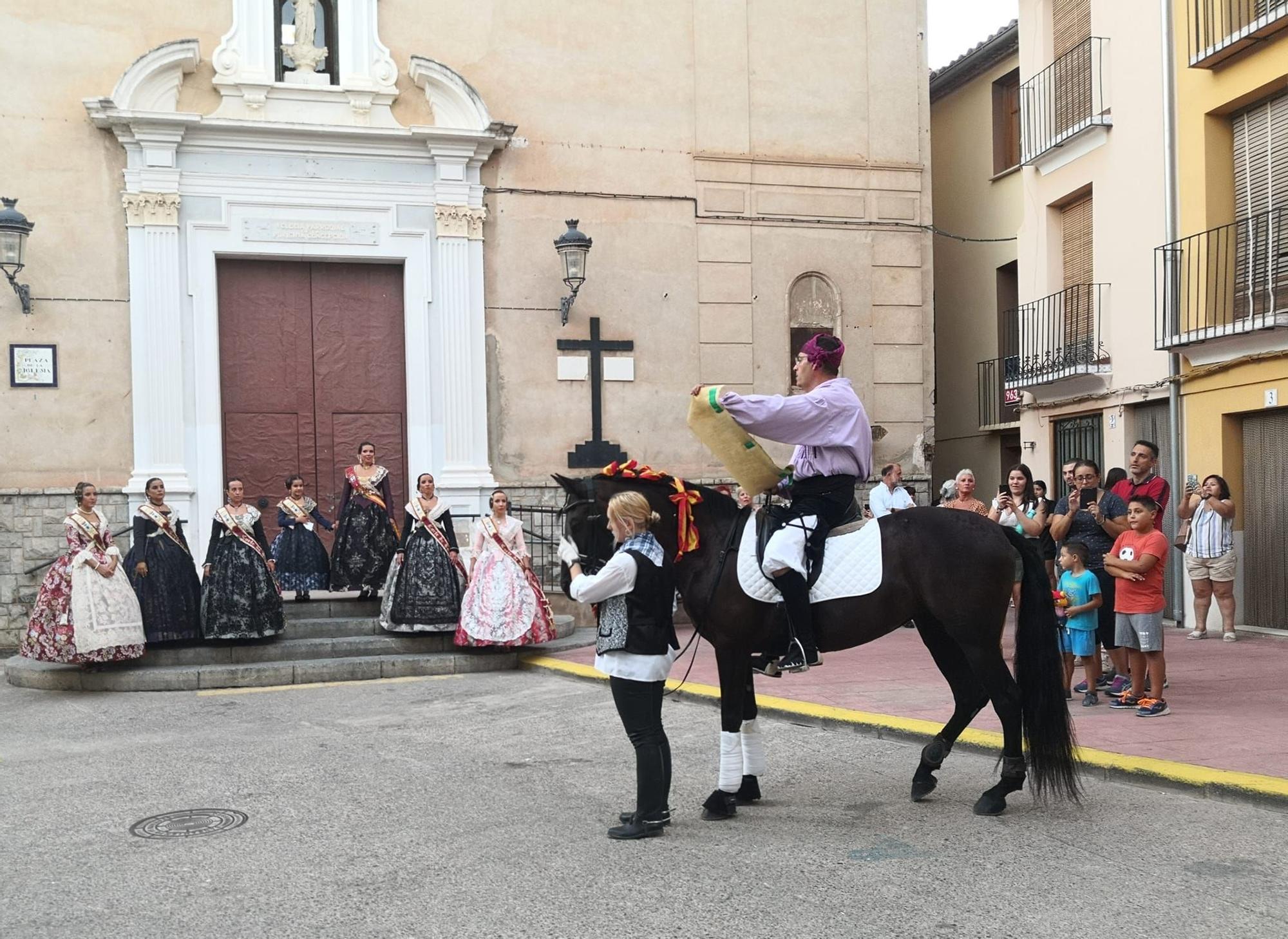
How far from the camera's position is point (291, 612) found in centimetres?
1336

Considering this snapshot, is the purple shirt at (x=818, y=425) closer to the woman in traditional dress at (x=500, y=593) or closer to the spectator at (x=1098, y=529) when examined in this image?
the spectator at (x=1098, y=529)

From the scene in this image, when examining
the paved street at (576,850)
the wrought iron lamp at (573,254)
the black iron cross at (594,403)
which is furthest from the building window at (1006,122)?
the paved street at (576,850)

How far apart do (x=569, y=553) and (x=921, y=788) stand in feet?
6.92

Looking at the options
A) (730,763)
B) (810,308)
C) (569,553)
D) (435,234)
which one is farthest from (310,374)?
(730,763)

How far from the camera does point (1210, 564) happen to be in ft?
42.0

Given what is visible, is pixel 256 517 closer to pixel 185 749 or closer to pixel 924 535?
pixel 185 749

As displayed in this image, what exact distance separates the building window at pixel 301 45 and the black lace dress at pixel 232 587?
224 inches

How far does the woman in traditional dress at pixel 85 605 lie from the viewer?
11242mm

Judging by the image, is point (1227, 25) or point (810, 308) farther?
point (810, 308)

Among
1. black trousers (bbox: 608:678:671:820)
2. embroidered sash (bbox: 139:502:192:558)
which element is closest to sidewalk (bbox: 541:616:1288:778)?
black trousers (bbox: 608:678:671:820)

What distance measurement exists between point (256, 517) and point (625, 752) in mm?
5790

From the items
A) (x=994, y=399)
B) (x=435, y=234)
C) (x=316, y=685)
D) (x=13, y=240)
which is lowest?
(x=316, y=685)

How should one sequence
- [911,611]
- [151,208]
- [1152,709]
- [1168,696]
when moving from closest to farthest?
[911,611] < [1152,709] < [1168,696] < [151,208]

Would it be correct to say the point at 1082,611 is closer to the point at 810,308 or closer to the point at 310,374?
the point at 810,308
